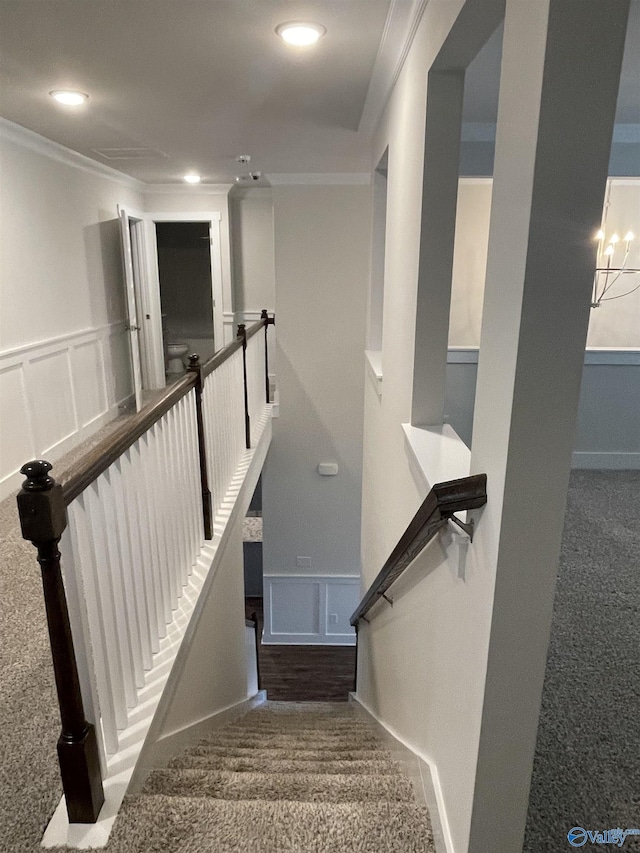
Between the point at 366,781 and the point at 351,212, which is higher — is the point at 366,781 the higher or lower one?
the lower one

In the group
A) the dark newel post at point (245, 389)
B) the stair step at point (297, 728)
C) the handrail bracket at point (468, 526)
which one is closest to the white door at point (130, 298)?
the dark newel post at point (245, 389)

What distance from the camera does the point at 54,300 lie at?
171 inches

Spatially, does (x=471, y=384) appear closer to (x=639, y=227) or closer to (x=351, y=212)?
(x=639, y=227)

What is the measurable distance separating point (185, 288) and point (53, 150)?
383 cm

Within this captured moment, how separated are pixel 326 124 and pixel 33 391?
104 inches

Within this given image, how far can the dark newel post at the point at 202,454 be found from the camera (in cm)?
241

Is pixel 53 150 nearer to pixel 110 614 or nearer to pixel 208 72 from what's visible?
pixel 208 72

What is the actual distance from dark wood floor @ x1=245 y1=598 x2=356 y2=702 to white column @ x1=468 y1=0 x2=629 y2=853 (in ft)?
14.7

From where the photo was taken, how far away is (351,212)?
5371 millimetres

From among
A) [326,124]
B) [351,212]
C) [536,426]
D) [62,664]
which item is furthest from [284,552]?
[536,426]

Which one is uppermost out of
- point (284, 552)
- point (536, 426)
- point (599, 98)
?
point (599, 98)

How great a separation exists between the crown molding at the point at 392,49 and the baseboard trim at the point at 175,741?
2.51 metres

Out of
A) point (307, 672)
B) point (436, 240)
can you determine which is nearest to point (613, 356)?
point (436, 240)

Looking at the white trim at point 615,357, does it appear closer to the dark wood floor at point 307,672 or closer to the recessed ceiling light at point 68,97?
the recessed ceiling light at point 68,97
